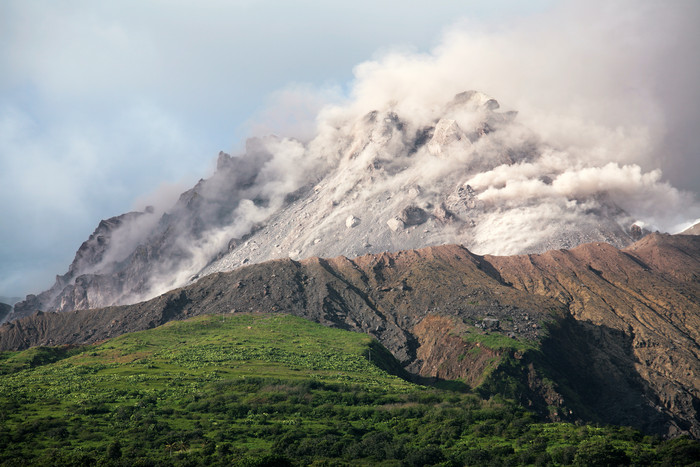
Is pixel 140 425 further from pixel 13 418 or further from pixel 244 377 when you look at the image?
pixel 244 377

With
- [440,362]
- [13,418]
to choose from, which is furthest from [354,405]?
[440,362]

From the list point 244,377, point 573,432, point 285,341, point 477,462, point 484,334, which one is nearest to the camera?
point 477,462

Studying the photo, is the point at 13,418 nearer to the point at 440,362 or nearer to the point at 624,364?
the point at 440,362

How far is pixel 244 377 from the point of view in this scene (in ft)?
419

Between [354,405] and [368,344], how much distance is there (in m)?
59.3

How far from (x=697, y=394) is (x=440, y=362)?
68.2 m

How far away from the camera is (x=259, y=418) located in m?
100

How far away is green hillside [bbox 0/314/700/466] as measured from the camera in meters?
76.9

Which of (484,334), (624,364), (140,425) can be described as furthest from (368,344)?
(140,425)

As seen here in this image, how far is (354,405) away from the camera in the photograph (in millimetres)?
114000

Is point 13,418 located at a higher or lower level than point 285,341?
lower

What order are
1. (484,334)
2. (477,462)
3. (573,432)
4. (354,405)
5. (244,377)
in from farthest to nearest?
(484,334) → (244,377) → (354,405) → (573,432) → (477,462)

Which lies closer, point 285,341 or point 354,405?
point 354,405

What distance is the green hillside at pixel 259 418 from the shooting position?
252 ft
